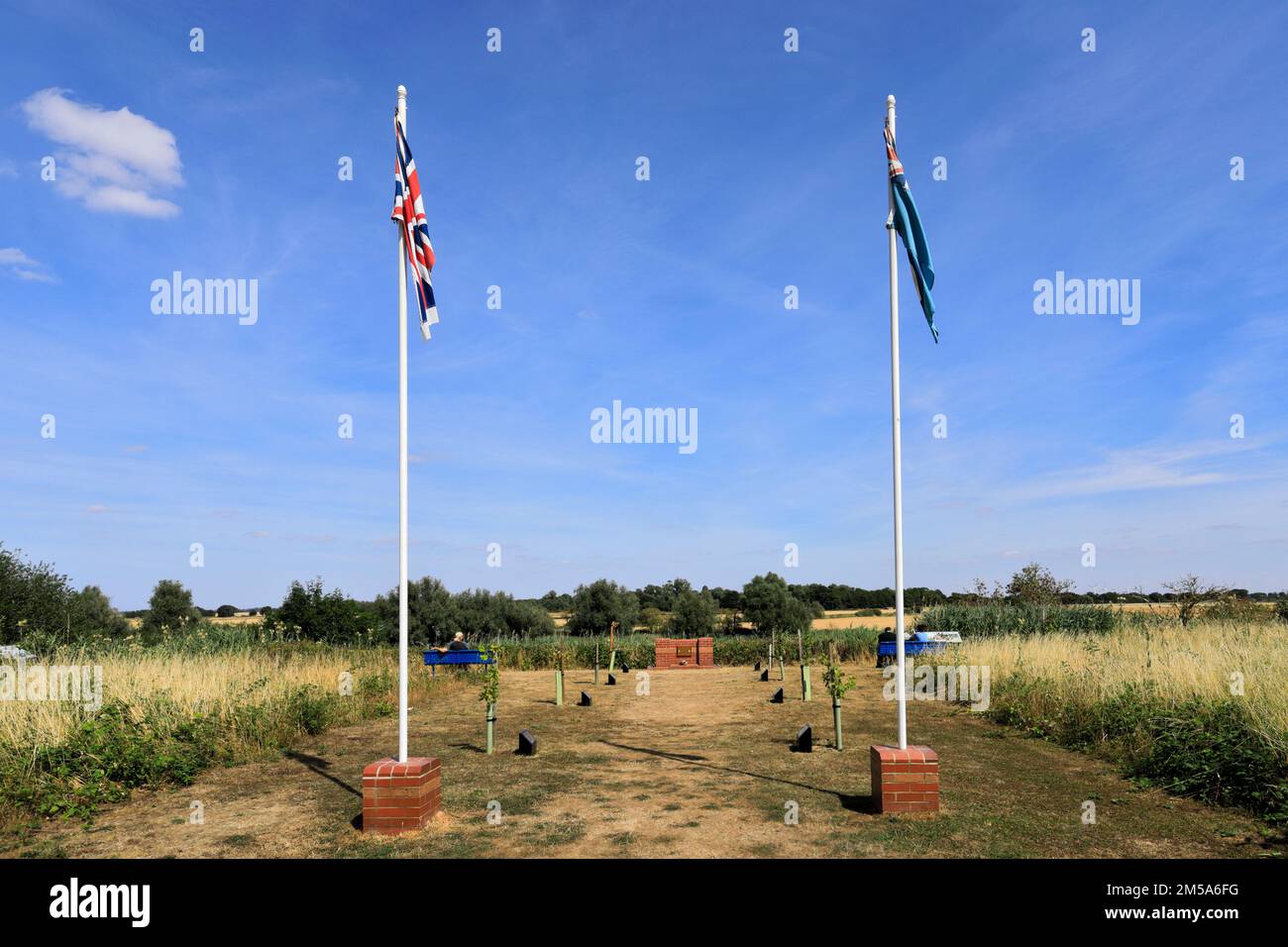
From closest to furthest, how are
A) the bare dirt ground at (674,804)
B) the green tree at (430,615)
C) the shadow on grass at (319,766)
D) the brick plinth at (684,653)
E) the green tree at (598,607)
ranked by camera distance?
1. the bare dirt ground at (674,804)
2. the shadow on grass at (319,766)
3. the brick plinth at (684,653)
4. the green tree at (430,615)
5. the green tree at (598,607)

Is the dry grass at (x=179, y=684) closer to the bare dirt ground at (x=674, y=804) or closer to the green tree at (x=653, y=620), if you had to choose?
the bare dirt ground at (x=674, y=804)

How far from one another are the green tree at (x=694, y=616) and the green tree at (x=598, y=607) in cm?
335

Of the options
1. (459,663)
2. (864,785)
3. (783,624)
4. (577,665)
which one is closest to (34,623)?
(459,663)

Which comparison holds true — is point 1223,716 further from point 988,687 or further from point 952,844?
point 988,687

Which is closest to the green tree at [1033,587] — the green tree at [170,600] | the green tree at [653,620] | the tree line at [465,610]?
the tree line at [465,610]

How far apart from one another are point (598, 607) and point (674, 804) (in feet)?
145

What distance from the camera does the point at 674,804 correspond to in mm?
8547

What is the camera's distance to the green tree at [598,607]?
170ft

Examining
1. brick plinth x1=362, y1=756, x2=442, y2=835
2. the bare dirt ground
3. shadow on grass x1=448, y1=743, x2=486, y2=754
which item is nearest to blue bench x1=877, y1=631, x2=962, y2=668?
the bare dirt ground

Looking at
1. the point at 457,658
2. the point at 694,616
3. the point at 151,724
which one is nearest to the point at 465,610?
the point at 694,616

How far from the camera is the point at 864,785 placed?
30.6ft

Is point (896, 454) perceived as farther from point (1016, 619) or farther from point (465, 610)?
point (465, 610)

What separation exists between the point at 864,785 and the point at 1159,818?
2.95 meters

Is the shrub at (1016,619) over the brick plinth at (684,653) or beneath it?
over
